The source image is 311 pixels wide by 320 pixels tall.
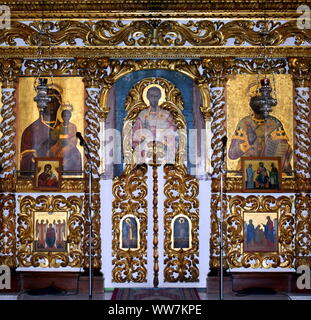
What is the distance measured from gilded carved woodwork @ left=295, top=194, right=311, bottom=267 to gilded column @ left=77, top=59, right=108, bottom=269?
324 centimetres

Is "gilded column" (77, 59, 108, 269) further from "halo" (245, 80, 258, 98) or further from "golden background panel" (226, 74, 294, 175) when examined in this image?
"halo" (245, 80, 258, 98)

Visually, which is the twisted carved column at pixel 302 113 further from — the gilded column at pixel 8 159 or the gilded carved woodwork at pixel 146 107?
the gilded column at pixel 8 159

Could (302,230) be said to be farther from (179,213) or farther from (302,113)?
(179,213)

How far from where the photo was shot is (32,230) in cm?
713

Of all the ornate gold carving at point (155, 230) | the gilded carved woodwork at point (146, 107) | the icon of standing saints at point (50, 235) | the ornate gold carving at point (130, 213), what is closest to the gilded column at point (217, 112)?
the gilded carved woodwork at point (146, 107)

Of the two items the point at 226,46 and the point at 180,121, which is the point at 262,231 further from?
the point at 226,46

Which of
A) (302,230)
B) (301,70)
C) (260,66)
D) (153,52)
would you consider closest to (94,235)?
(153,52)

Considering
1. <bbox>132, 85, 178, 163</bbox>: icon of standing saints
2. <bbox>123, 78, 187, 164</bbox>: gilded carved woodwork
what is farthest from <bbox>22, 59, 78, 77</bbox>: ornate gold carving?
<bbox>132, 85, 178, 163</bbox>: icon of standing saints

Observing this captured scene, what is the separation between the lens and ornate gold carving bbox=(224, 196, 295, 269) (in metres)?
7.06

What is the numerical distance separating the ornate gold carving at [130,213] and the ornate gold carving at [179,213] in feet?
1.20

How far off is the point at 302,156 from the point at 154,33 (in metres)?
3.17

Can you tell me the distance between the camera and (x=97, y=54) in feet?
23.6

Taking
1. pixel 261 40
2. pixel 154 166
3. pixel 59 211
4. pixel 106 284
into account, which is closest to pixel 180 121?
pixel 154 166

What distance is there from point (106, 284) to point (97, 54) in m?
3.81
